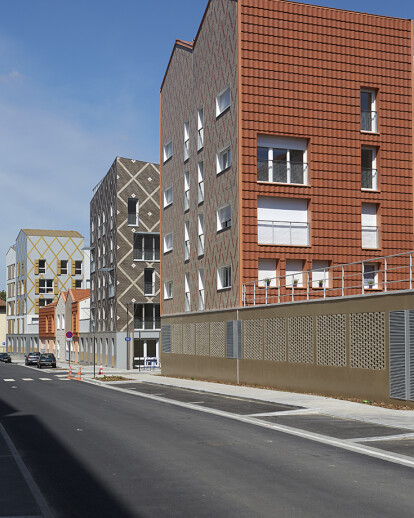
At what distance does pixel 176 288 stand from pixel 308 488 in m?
35.2

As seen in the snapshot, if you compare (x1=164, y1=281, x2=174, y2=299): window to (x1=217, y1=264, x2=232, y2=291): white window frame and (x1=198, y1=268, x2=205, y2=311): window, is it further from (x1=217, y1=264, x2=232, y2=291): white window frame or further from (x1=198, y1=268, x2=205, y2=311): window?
(x1=217, y1=264, x2=232, y2=291): white window frame

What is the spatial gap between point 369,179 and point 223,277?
9.22m

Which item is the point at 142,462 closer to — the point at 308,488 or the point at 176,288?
the point at 308,488

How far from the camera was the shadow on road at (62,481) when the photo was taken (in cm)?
869

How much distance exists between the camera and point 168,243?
4741 cm

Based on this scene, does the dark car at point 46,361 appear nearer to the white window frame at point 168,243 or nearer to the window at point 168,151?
the white window frame at point 168,243

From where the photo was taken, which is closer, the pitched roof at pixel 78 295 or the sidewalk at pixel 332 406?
the sidewalk at pixel 332 406

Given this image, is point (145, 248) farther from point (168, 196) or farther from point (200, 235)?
point (200, 235)

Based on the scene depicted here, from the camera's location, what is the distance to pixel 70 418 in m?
19.5

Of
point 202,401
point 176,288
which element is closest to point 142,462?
point 202,401

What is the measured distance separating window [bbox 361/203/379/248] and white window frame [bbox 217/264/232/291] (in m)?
7.16

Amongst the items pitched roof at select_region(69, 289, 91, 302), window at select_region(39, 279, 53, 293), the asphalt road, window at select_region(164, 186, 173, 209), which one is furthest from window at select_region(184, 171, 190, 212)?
window at select_region(39, 279, 53, 293)

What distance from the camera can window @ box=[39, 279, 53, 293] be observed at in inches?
4060

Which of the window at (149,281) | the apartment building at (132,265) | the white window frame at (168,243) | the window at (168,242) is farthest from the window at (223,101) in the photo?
the window at (149,281)
